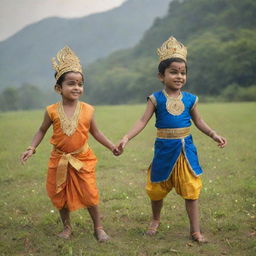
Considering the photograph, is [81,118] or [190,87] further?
[190,87]

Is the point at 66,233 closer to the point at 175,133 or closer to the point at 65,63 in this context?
the point at 175,133

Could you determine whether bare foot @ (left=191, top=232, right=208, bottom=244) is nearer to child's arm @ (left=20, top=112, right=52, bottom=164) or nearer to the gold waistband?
the gold waistband

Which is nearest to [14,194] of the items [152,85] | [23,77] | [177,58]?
[177,58]

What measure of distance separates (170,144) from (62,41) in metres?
166

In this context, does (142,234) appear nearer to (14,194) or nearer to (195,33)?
(14,194)

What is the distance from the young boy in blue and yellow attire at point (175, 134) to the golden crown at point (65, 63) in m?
0.99

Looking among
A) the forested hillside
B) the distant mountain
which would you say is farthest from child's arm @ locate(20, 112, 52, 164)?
the distant mountain

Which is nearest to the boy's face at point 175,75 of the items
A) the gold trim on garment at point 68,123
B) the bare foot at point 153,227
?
the gold trim on garment at point 68,123

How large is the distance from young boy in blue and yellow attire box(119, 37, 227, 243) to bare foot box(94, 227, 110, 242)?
0.91 metres

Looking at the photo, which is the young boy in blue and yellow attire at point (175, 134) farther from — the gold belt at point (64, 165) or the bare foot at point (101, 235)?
the bare foot at point (101, 235)

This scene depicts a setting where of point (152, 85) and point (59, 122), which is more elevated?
point (152, 85)

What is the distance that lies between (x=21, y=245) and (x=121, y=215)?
155 cm

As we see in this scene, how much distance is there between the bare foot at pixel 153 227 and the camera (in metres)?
4.99

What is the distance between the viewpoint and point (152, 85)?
207 feet
